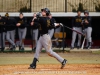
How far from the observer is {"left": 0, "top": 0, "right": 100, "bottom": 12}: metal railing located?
2783cm

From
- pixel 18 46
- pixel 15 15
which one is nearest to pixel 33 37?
pixel 18 46

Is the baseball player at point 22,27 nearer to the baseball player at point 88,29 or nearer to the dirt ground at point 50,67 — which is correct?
the dirt ground at point 50,67

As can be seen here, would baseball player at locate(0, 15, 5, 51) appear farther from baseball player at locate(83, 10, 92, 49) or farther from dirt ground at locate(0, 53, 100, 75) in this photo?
Answer: baseball player at locate(83, 10, 92, 49)

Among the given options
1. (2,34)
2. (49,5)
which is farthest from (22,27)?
(49,5)

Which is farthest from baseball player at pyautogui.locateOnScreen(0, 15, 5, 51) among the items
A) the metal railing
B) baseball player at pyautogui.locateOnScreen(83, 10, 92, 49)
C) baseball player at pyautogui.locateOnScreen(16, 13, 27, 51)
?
baseball player at pyautogui.locateOnScreen(83, 10, 92, 49)

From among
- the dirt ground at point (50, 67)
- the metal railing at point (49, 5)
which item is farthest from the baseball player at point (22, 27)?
the metal railing at point (49, 5)

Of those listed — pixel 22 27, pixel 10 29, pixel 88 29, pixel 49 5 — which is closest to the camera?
pixel 22 27

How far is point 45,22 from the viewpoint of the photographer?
49.2 feet

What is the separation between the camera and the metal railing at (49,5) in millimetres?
27828

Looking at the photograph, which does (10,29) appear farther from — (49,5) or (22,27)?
(49,5)

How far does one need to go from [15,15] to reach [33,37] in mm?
3815

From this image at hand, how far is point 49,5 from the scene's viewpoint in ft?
92.2

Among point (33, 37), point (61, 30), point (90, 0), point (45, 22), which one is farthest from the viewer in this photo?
point (90, 0)

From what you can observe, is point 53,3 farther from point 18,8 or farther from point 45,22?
point 45,22
